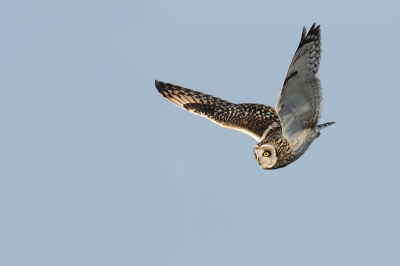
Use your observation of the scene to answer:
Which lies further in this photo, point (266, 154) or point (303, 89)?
point (266, 154)

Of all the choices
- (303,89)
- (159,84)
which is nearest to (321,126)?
(303,89)

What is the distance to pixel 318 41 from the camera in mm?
14375

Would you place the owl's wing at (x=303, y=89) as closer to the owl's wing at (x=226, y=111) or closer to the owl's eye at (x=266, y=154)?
the owl's eye at (x=266, y=154)

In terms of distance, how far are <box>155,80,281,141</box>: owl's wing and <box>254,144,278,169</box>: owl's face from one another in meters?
1.05

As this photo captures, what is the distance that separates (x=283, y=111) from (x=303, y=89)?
25.0 inches

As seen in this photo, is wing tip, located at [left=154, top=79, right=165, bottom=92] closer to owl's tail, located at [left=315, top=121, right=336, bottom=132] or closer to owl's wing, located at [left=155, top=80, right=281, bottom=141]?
owl's wing, located at [left=155, top=80, right=281, bottom=141]

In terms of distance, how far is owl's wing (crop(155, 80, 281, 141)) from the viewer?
18031 millimetres

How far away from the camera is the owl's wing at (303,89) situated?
47.1 ft

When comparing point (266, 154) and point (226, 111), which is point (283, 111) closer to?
point (266, 154)

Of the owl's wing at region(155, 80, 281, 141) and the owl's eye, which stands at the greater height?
the owl's wing at region(155, 80, 281, 141)

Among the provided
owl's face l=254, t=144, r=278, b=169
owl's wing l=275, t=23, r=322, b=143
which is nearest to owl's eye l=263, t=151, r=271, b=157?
owl's face l=254, t=144, r=278, b=169

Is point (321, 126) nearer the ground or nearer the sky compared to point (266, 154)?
nearer the sky

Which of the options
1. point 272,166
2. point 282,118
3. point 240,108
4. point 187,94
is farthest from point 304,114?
point 187,94

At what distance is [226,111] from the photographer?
19.2m
